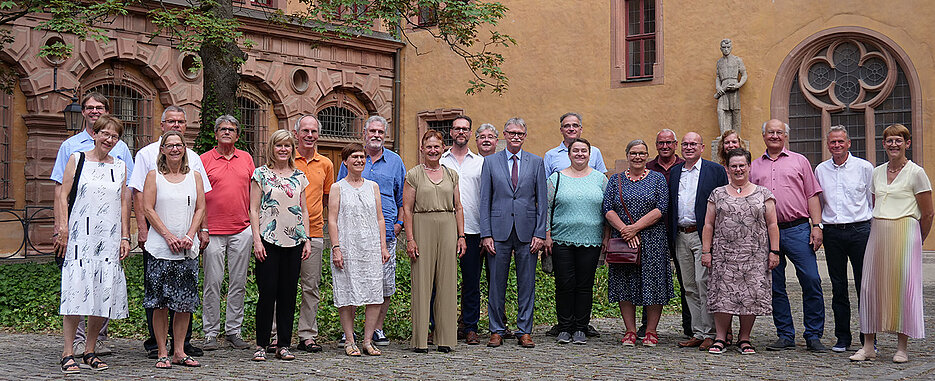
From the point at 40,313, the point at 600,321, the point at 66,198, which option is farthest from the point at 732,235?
the point at 40,313

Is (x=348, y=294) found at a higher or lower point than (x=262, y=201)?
lower

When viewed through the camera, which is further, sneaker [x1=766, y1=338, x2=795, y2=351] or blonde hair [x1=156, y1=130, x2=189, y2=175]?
sneaker [x1=766, y1=338, x2=795, y2=351]

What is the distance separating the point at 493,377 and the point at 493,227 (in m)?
1.81

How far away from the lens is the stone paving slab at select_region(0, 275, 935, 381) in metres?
6.23

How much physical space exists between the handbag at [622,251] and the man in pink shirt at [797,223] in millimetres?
1059

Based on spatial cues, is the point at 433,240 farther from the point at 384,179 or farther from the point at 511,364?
the point at 511,364

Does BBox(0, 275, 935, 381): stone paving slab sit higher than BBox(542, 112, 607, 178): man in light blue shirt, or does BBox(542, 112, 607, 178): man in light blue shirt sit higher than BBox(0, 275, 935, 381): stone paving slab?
BBox(542, 112, 607, 178): man in light blue shirt

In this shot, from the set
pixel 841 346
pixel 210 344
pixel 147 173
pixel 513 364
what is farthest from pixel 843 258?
pixel 147 173

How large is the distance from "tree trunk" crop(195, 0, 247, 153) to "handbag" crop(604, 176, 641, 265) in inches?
260

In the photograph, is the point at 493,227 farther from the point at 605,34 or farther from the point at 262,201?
the point at 605,34

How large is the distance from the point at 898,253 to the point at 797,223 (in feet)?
2.54

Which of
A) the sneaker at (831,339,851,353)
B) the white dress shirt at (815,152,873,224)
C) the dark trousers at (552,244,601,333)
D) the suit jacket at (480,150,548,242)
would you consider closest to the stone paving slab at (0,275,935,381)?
the sneaker at (831,339,851,353)

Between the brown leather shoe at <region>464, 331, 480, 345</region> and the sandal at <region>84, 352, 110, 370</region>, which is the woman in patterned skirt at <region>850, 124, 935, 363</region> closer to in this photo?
the brown leather shoe at <region>464, 331, 480, 345</region>

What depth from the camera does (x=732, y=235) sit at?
7199 mm
